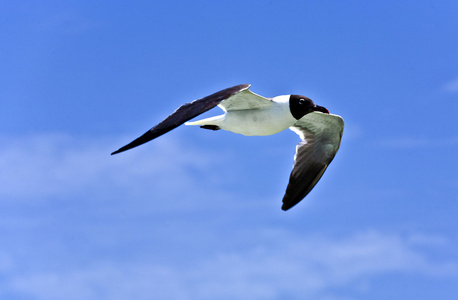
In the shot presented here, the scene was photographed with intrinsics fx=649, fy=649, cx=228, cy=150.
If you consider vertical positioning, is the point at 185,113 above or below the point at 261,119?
below

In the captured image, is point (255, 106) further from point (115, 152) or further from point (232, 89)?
point (115, 152)

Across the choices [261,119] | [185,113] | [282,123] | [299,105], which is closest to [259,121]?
[261,119]

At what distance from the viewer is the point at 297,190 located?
17.1 meters

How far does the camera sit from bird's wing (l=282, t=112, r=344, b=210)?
17016 millimetres

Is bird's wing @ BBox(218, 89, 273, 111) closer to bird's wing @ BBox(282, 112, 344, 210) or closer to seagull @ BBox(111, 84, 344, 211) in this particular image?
seagull @ BBox(111, 84, 344, 211)

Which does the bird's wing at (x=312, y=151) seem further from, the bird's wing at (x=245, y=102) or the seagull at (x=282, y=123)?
the bird's wing at (x=245, y=102)

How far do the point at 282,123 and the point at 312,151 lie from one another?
7.73ft

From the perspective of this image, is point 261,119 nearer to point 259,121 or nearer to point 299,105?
point 259,121

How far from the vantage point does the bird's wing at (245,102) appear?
14.9 meters

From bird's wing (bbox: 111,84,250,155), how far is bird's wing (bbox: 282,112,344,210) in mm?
3872

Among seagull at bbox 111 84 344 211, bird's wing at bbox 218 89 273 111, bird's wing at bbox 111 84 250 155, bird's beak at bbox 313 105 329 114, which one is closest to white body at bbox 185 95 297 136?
seagull at bbox 111 84 344 211

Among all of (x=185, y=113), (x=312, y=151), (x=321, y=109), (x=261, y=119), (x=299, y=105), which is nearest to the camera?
(x=185, y=113)

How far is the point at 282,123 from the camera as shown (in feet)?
50.6

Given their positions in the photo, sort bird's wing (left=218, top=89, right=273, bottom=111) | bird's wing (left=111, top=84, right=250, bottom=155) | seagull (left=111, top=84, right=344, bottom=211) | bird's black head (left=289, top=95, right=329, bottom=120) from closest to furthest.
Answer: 1. bird's wing (left=111, top=84, right=250, bottom=155)
2. seagull (left=111, top=84, right=344, bottom=211)
3. bird's wing (left=218, top=89, right=273, bottom=111)
4. bird's black head (left=289, top=95, right=329, bottom=120)
